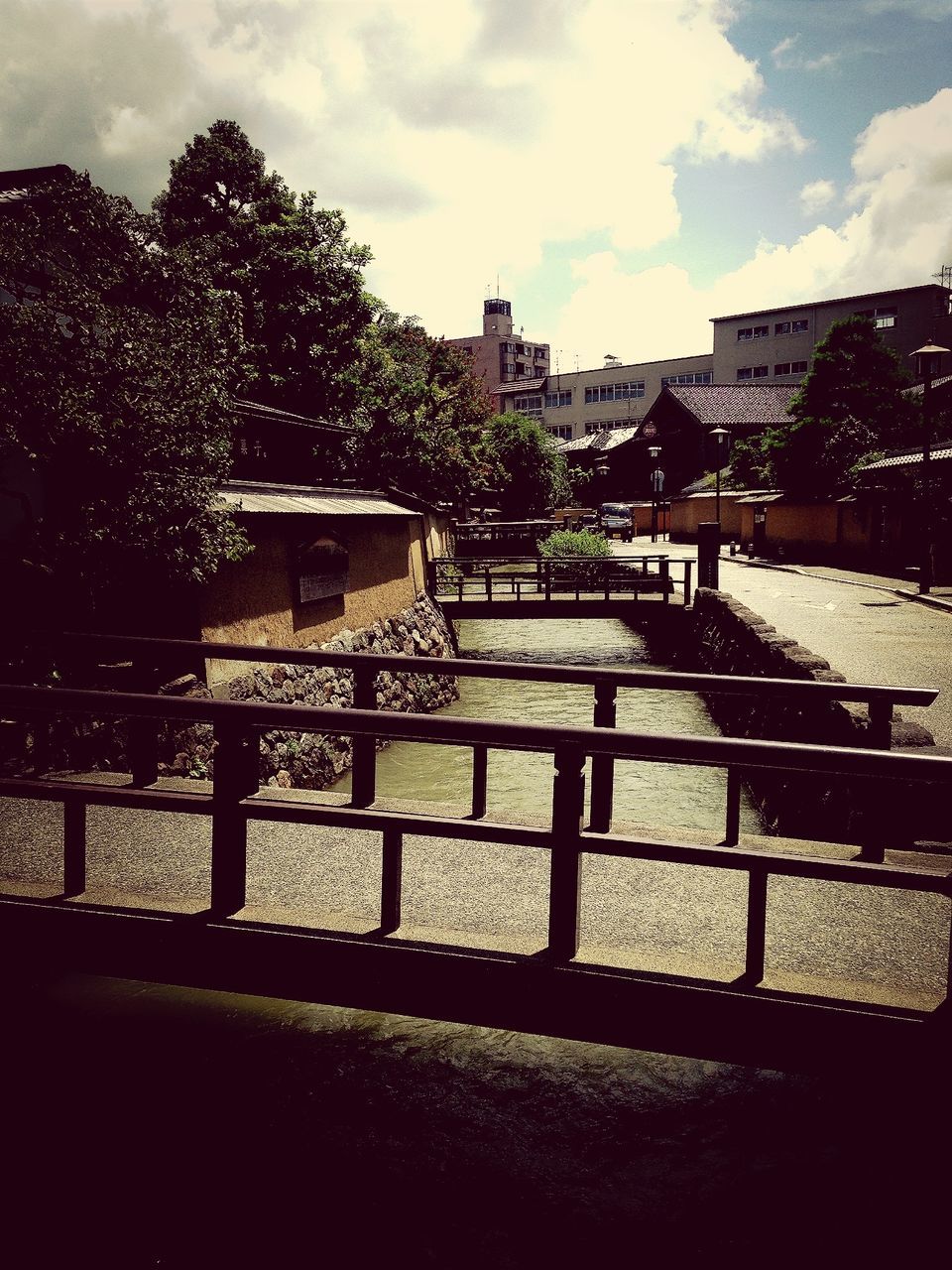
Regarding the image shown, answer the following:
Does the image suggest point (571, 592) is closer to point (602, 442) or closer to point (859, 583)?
point (859, 583)

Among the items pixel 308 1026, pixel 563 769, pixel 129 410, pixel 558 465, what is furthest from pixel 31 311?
pixel 558 465

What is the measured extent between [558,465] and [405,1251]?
42.8 meters

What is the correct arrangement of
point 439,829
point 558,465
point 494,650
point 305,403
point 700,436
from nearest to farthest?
1. point 439,829
2. point 494,650
3. point 305,403
4. point 558,465
5. point 700,436

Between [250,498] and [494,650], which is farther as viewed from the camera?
[494,650]

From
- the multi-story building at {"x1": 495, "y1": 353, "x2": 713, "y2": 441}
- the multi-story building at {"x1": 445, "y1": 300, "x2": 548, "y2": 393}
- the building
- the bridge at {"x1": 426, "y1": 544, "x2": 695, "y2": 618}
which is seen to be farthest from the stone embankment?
the multi-story building at {"x1": 445, "y1": 300, "x2": 548, "y2": 393}

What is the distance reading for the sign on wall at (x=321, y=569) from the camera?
11.9m

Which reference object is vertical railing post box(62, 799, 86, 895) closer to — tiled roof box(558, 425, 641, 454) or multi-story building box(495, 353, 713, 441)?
tiled roof box(558, 425, 641, 454)

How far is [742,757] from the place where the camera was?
9.96 ft

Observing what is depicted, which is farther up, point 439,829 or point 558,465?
point 558,465

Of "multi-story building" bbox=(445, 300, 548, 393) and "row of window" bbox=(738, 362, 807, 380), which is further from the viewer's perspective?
"multi-story building" bbox=(445, 300, 548, 393)

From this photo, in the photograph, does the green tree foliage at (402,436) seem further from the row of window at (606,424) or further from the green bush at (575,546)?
the row of window at (606,424)

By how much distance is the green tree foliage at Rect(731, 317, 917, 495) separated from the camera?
31516 millimetres

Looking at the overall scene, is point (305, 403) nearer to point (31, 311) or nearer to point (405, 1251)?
point (31, 311)

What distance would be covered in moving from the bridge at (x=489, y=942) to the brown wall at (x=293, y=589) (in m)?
5.75
